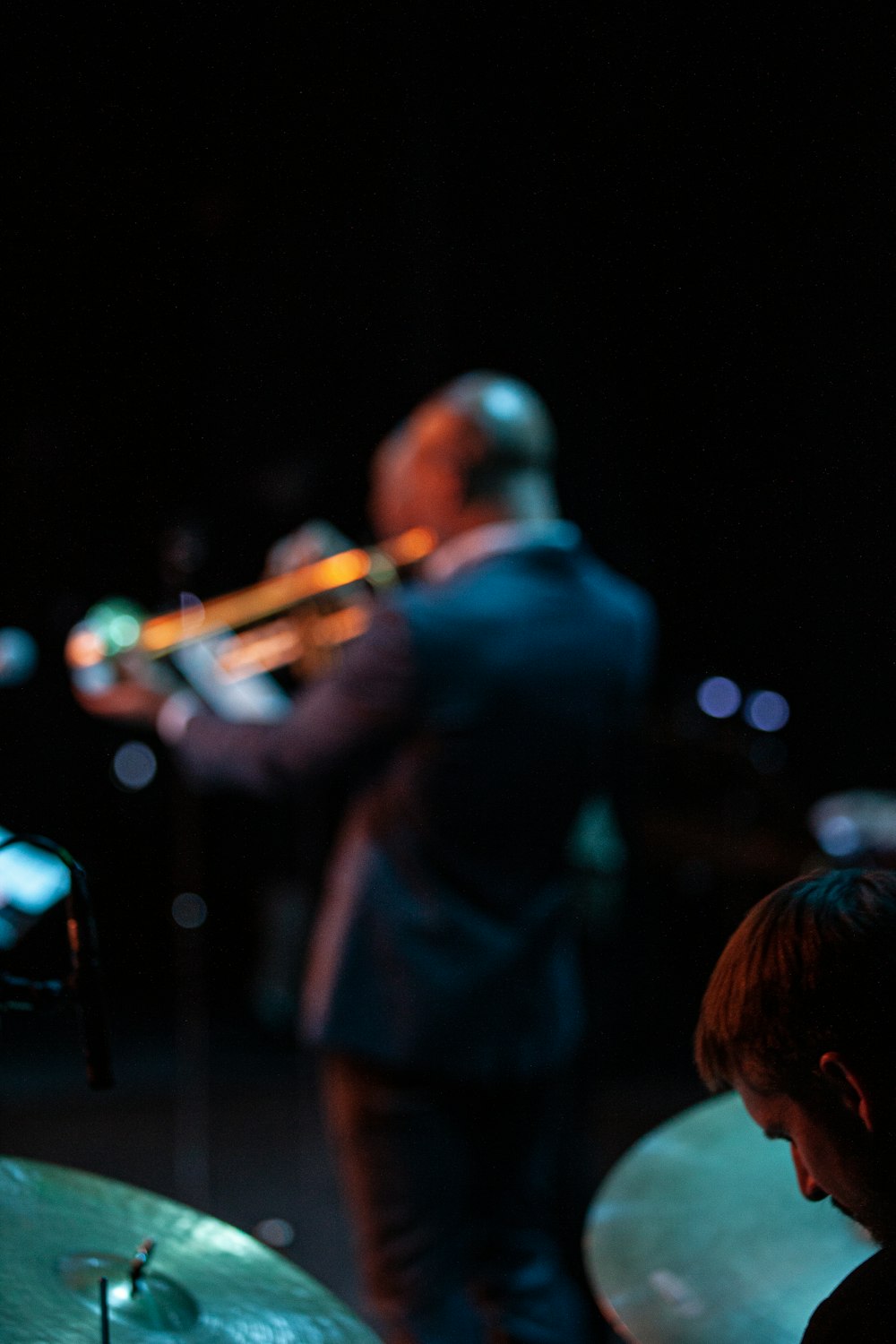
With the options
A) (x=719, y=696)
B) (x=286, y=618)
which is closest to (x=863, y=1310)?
(x=286, y=618)

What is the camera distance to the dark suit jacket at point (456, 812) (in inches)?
67.7

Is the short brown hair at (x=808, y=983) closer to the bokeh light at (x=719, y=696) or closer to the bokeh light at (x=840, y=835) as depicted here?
the bokeh light at (x=840, y=835)

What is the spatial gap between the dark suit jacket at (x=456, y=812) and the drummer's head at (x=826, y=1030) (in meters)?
0.90

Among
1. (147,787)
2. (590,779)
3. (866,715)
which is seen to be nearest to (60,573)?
(147,787)

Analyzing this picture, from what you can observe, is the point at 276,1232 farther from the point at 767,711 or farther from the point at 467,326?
the point at 467,326

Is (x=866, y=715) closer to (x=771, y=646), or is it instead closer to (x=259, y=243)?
(x=771, y=646)

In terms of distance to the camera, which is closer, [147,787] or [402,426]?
[402,426]

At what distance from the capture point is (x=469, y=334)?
4.18 metres

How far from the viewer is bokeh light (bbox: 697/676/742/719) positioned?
373 cm

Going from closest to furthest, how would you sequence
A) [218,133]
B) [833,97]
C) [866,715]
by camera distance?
[833,97] → [866,715] → [218,133]

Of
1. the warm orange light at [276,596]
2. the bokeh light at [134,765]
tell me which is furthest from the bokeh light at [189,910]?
the warm orange light at [276,596]

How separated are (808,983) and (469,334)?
11.9 ft

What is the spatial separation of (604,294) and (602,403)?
339mm

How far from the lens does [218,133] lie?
12.2 feet
